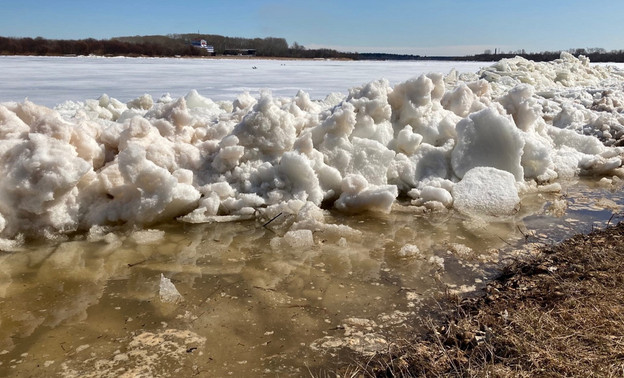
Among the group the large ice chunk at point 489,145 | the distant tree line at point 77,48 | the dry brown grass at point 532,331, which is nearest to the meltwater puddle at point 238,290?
the dry brown grass at point 532,331

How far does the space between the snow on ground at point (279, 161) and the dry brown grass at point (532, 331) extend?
1.24 m

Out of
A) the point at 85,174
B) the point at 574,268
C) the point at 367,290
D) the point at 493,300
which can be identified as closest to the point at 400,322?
the point at 367,290

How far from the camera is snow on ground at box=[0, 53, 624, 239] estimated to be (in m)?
3.18

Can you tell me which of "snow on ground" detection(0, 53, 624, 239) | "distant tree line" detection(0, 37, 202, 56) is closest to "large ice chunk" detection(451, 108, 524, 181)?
"snow on ground" detection(0, 53, 624, 239)

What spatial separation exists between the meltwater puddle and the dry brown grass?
0.58 feet

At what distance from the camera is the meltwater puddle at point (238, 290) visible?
1919 millimetres

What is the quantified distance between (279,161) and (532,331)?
2.41 m

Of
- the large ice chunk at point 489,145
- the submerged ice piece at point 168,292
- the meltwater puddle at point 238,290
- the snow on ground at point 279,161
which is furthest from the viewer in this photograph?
the large ice chunk at point 489,145

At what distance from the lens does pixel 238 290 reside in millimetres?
2447

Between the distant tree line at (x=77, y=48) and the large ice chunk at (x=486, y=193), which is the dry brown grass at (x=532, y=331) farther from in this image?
the distant tree line at (x=77, y=48)

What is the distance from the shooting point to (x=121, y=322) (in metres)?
2.15

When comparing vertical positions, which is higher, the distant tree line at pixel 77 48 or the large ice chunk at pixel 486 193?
the distant tree line at pixel 77 48

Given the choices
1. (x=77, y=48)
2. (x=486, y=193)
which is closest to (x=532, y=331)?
(x=486, y=193)

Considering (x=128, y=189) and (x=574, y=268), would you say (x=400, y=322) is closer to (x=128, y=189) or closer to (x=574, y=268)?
(x=574, y=268)
